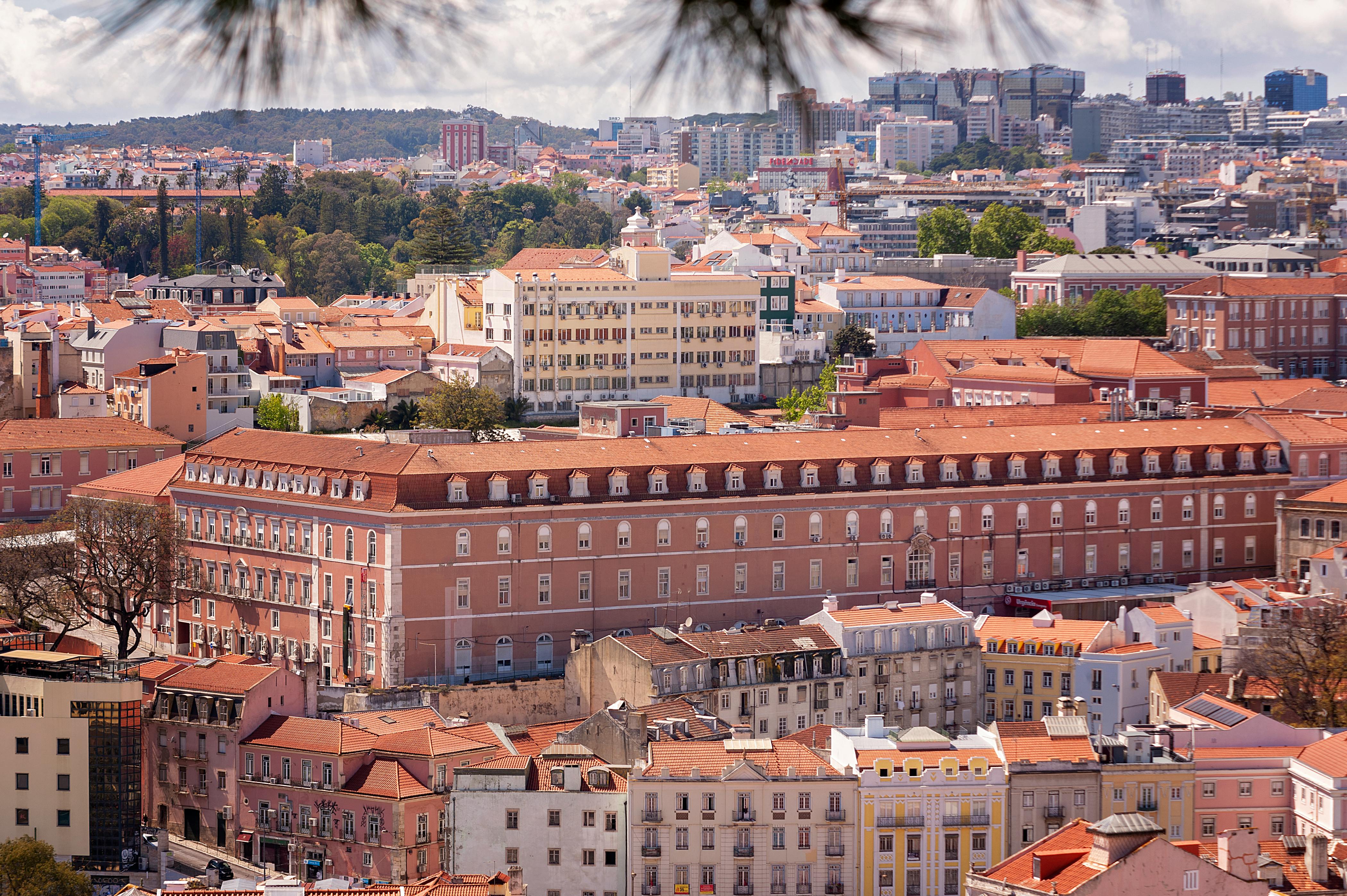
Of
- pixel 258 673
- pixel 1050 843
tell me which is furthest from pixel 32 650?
pixel 1050 843

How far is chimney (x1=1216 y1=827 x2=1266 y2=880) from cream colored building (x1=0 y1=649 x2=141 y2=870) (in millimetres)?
18685

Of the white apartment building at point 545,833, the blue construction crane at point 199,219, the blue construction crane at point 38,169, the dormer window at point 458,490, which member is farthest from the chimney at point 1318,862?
the blue construction crane at point 38,169

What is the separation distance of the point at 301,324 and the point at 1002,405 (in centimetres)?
3374

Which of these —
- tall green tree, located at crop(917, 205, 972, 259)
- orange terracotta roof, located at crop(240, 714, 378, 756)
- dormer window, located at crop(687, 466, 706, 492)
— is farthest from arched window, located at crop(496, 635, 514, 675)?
tall green tree, located at crop(917, 205, 972, 259)

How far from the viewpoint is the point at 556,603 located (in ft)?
166

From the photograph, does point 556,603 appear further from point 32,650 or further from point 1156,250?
point 1156,250

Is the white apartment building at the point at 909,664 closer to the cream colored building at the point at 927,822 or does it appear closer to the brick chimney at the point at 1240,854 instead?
the cream colored building at the point at 927,822

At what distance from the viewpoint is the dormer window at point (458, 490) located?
49.9 metres

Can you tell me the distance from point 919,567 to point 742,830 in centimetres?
1722

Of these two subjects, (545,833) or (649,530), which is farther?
(649,530)

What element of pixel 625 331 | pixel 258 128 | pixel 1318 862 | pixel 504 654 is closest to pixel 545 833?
pixel 504 654

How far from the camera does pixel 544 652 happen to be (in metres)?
50.2

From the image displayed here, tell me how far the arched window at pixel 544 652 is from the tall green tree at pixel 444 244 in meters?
56.8

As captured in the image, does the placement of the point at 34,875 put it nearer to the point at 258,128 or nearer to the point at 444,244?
the point at 258,128
